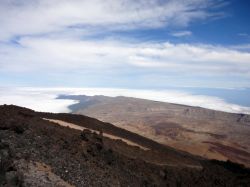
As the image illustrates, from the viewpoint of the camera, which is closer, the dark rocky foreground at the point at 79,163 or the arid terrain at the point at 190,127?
the dark rocky foreground at the point at 79,163

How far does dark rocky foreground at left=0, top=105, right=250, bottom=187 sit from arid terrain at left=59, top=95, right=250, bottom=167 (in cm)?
3660

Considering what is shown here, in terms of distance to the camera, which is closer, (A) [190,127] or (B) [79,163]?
(B) [79,163]

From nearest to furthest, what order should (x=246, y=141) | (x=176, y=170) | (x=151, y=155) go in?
(x=176, y=170)
(x=151, y=155)
(x=246, y=141)

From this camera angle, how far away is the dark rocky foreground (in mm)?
15050

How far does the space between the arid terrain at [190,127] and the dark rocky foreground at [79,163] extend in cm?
3660

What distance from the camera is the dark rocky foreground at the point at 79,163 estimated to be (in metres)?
Result: 15.1

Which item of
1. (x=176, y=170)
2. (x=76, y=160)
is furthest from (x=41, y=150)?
(x=176, y=170)

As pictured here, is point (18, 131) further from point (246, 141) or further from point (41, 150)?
point (246, 141)

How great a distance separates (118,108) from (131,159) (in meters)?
159

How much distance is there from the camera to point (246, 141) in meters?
98.5

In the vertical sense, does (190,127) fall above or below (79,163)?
below

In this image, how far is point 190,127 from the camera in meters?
123

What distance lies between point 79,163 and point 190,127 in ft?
355

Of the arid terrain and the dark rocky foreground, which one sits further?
the arid terrain
